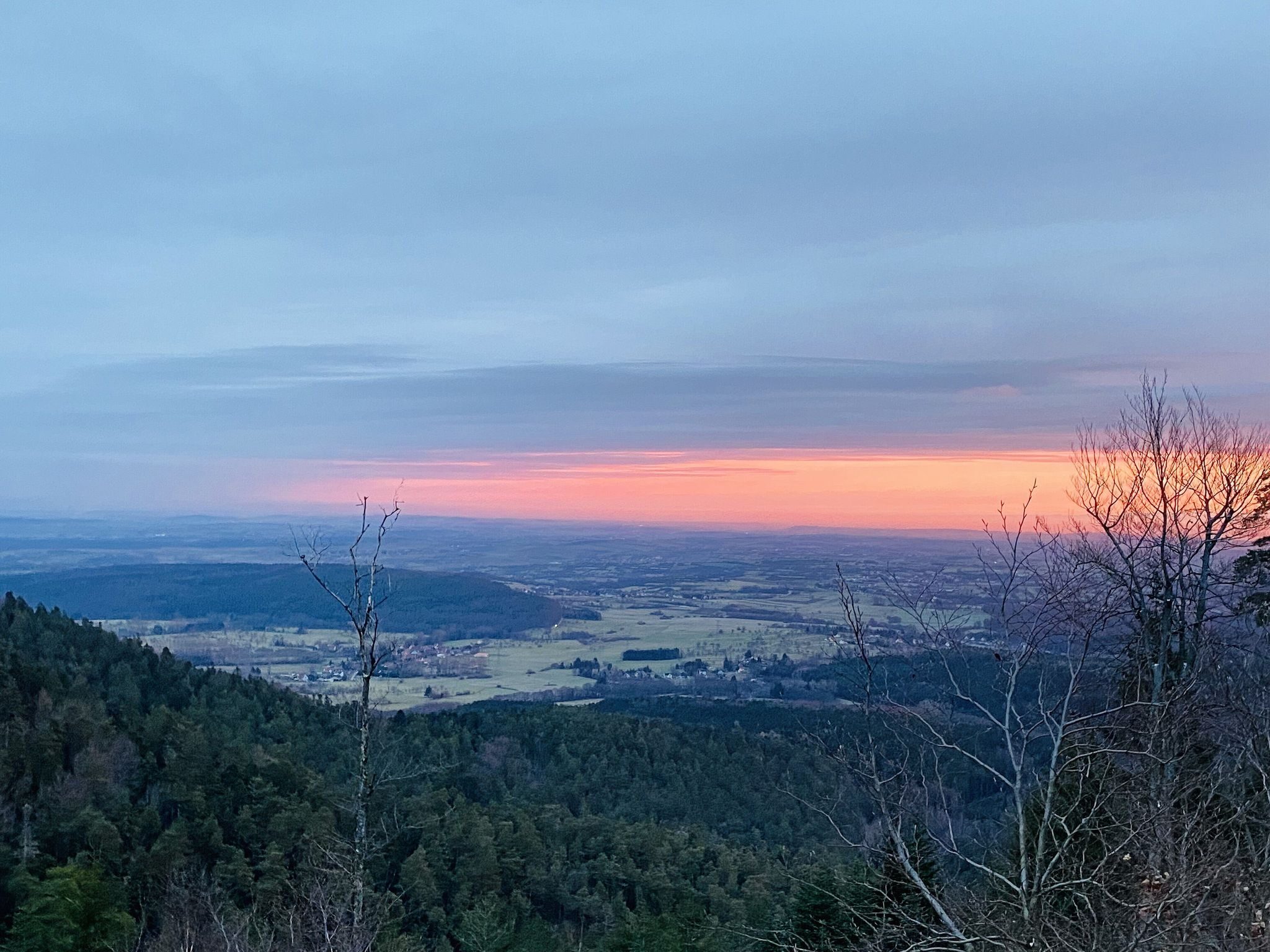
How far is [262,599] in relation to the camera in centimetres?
8425

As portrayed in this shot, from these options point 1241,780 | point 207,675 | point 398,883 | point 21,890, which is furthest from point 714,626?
point 1241,780

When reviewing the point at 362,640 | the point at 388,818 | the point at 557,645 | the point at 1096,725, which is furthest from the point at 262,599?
the point at 1096,725

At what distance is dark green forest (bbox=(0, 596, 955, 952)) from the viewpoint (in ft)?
64.8

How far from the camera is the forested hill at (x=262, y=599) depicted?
79.4 metres

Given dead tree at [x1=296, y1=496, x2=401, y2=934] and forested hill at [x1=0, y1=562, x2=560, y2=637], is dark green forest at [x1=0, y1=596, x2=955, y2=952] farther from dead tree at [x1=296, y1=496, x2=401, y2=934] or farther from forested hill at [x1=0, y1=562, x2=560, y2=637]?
forested hill at [x1=0, y1=562, x2=560, y2=637]

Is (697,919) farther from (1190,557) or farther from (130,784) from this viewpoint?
(130,784)

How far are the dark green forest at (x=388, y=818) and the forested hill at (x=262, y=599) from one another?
1289 inches

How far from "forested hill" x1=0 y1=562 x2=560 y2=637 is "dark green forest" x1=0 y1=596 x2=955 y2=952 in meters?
32.8

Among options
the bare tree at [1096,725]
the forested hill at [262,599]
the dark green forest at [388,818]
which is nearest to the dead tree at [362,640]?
the dark green forest at [388,818]

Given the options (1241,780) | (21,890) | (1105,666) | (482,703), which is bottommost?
(482,703)

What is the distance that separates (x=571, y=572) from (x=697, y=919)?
83531mm

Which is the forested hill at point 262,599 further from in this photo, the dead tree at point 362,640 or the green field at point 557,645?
the dead tree at point 362,640

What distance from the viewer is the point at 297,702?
4312 cm

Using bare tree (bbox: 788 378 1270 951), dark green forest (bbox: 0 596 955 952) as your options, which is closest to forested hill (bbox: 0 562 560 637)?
dark green forest (bbox: 0 596 955 952)
